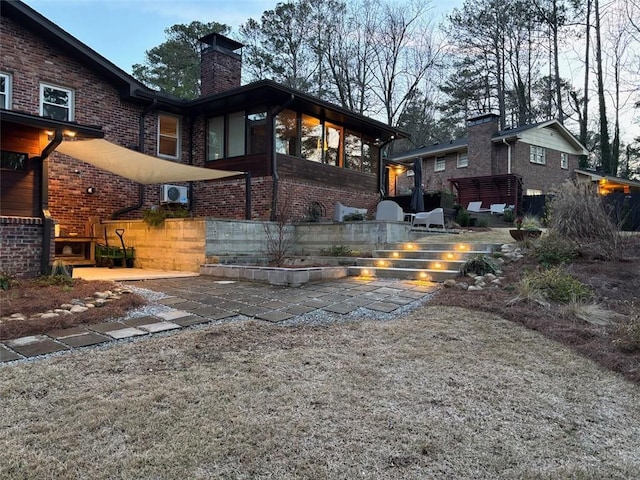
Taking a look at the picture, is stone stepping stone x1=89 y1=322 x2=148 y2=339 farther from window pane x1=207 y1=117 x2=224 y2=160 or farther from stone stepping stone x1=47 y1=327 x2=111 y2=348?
window pane x1=207 y1=117 x2=224 y2=160

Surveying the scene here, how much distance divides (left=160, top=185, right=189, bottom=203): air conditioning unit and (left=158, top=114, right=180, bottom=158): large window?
4.08 ft

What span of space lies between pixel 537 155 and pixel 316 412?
953 inches

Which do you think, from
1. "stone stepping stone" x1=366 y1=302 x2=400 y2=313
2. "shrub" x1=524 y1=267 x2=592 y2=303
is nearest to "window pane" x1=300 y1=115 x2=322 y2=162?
"stone stepping stone" x1=366 y1=302 x2=400 y2=313

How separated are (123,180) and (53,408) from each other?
9.78m

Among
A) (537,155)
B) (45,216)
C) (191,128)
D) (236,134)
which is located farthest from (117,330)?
(537,155)

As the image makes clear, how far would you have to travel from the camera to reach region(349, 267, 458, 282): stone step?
6.73 metres

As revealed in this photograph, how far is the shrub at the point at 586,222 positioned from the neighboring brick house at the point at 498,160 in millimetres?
11636

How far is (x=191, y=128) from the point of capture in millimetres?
12203

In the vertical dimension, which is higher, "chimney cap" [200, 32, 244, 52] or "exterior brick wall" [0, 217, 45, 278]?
"chimney cap" [200, 32, 244, 52]

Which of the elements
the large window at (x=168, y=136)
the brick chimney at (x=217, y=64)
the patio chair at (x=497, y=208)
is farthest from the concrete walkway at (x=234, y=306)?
the patio chair at (x=497, y=208)

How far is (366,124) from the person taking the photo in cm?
1300

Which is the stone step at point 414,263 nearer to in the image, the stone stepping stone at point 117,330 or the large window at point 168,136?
the stone stepping stone at point 117,330

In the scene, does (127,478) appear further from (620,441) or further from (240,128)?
(240,128)

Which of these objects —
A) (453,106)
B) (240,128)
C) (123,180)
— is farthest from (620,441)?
(453,106)
